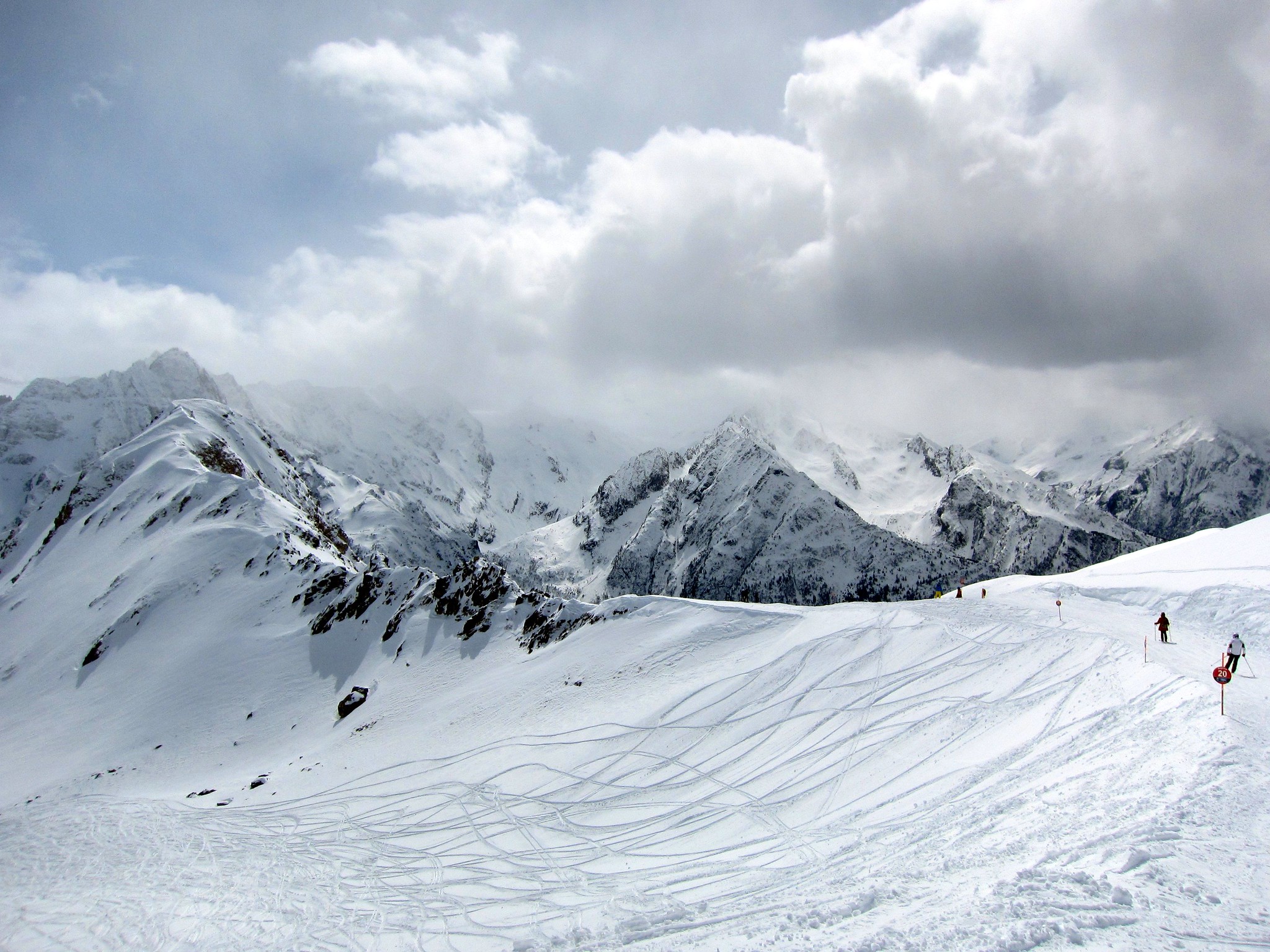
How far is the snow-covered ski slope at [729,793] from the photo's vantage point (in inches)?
543

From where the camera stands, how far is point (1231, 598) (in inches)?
1230

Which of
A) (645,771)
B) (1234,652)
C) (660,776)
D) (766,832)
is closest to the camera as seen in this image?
(766,832)

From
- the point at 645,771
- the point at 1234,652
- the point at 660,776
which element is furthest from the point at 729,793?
the point at 1234,652

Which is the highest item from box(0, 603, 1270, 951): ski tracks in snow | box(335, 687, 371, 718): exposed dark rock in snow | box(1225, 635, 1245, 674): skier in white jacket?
box(1225, 635, 1245, 674): skier in white jacket

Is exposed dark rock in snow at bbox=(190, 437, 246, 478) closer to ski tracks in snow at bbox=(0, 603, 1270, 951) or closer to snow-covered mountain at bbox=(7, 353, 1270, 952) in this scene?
snow-covered mountain at bbox=(7, 353, 1270, 952)

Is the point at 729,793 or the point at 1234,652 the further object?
the point at 729,793

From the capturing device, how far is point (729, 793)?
24.9 m

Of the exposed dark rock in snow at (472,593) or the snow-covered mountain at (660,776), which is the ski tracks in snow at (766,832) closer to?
the snow-covered mountain at (660,776)

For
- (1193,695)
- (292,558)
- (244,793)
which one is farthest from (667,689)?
(292,558)

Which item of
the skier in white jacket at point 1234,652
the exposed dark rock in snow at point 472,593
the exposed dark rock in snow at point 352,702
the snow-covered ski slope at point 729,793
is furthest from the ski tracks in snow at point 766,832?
the exposed dark rock in snow at point 472,593

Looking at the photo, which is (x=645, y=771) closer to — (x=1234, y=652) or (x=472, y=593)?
(x=1234, y=652)

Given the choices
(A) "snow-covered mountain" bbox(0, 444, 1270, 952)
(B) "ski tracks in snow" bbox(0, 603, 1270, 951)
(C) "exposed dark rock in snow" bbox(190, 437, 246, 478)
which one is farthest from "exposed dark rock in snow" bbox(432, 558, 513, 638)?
(C) "exposed dark rock in snow" bbox(190, 437, 246, 478)

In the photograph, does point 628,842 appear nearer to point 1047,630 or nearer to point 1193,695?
point 1193,695

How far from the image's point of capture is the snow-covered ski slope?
543 inches
